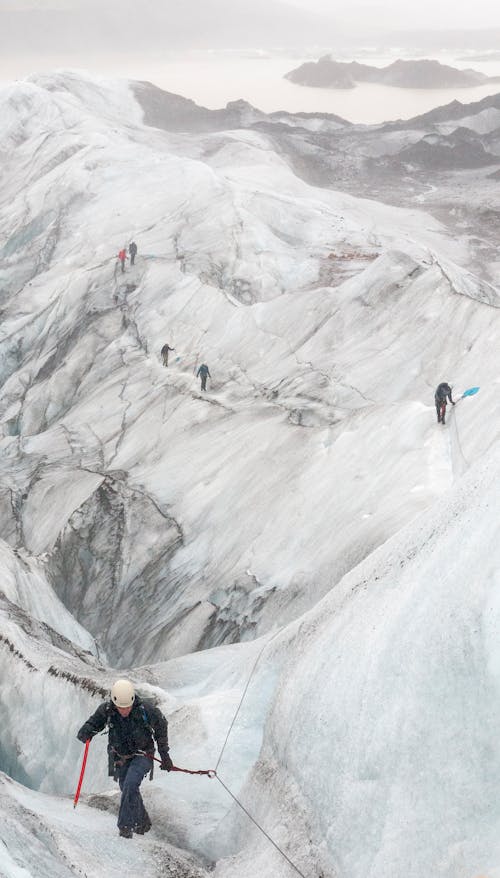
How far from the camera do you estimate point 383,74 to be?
149m

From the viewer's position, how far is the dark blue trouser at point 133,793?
26.4 ft

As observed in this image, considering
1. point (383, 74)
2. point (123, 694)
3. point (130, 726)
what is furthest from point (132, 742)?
point (383, 74)

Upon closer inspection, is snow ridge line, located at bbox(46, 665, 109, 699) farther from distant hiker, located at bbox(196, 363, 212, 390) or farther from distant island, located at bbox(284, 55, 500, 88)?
distant island, located at bbox(284, 55, 500, 88)

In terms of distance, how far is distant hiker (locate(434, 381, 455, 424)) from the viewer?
18328 millimetres

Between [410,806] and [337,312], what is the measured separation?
21314 millimetres

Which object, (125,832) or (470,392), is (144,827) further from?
(470,392)

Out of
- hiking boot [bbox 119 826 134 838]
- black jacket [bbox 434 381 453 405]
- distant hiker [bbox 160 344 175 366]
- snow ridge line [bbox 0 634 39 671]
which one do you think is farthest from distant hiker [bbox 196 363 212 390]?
hiking boot [bbox 119 826 134 838]

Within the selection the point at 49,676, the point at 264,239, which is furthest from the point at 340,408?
the point at 264,239

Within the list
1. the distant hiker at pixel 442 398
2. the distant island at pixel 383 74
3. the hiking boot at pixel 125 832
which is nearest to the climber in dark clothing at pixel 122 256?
the distant hiker at pixel 442 398

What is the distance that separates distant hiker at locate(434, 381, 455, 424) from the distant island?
13778cm

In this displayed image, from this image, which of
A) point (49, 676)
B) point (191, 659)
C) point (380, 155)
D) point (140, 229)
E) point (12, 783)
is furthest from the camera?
point (380, 155)

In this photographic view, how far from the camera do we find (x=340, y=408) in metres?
22.9

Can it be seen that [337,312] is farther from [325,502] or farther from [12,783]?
[12,783]

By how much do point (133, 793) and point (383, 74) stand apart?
160 meters
